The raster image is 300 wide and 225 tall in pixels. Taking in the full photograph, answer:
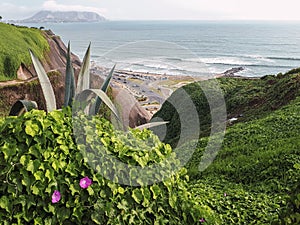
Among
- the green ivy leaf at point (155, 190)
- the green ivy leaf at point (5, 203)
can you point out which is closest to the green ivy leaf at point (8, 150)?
the green ivy leaf at point (5, 203)

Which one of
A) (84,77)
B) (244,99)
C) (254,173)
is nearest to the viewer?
(84,77)

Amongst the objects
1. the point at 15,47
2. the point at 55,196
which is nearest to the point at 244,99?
the point at 55,196

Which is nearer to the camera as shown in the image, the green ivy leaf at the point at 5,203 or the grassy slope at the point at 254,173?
the green ivy leaf at the point at 5,203

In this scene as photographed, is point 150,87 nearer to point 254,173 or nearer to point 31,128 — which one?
point 254,173

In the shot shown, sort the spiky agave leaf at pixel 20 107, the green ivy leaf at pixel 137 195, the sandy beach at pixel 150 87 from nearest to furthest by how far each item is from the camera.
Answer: the green ivy leaf at pixel 137 195
the spiky agave leaf at pixel 20 107
the sandy beach at pixel 150 87

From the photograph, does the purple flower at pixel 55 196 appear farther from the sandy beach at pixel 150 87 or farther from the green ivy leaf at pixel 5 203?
the sandy beach at pixel 150 87

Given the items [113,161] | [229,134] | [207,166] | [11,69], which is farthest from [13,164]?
[11,69]

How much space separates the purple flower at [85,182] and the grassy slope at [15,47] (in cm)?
1594

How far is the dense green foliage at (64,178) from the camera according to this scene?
2332mm

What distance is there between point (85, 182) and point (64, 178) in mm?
145

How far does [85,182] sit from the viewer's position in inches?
94.0

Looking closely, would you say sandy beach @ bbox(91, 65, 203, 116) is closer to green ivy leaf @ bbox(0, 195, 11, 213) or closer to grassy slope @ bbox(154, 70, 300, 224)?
grassy slope @ bbox(154, 70, 300, 224)

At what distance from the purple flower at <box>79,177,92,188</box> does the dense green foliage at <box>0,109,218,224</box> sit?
3 centimetres

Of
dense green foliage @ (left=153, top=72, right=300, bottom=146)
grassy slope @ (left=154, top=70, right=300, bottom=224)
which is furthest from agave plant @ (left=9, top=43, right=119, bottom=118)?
dense green foliage @ (left=153, top=72, right=300, bottom=146)
